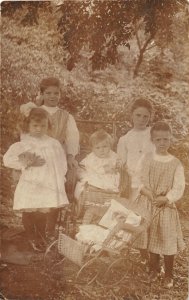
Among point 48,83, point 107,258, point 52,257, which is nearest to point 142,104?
point 48,83

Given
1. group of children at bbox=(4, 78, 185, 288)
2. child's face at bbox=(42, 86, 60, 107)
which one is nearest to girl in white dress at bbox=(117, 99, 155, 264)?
group of children at bbox=(4, 78, 185, 288)

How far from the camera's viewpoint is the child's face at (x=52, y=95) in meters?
2.41

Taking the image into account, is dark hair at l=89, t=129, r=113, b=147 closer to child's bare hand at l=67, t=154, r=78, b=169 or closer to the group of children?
the group of children

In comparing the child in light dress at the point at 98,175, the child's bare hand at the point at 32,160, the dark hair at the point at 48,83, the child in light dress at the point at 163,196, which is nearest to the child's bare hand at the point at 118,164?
the child in light dress at the point at 98,175

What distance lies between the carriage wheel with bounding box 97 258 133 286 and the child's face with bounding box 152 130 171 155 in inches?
24.0

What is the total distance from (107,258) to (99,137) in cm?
63

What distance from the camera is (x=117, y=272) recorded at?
7.87ft

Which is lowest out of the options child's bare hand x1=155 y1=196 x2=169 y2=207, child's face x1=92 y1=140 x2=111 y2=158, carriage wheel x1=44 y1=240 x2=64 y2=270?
carriage wheel x1=44 y1=240 x2=64 y2=270

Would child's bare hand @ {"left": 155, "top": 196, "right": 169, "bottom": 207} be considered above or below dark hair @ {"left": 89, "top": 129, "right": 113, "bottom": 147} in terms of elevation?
below

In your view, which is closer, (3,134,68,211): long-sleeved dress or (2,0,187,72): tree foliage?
(2,0,187,72): tree foliage

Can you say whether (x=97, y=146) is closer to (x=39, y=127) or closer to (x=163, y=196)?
(x=39, y=127)

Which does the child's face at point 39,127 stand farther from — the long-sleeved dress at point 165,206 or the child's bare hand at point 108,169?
the long-sleeved dress at point 165,206

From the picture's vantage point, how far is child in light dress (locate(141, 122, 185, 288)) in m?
2.35

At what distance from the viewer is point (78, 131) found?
2.40m
